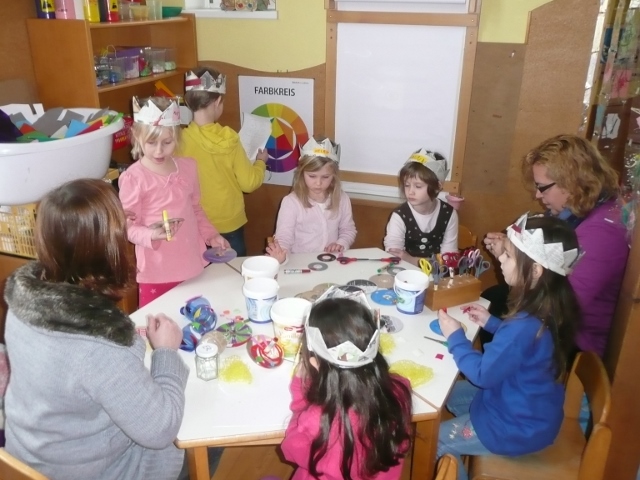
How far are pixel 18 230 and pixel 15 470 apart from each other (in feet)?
4.75

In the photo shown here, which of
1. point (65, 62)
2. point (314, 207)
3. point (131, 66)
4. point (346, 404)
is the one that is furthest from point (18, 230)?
point (346, 404)

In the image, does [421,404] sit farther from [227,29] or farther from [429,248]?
[227,29]

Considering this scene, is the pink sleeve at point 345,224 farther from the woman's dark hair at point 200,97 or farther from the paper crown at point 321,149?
the woman's dark hair at point 200,97

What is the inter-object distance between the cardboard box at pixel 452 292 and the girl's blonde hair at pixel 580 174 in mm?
543

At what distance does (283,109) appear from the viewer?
2900mm

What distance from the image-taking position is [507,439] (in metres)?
1.49

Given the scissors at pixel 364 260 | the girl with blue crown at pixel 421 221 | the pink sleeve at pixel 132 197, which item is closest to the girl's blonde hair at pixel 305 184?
the girl with blue crown at pixel 421 221

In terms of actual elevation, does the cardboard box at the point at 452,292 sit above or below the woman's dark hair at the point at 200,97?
below

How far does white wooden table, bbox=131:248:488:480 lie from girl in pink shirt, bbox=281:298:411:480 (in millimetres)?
106

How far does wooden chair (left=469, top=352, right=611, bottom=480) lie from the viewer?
4.31 feet

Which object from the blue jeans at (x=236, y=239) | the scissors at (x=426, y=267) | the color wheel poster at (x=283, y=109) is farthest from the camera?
the color wheel poster at (x=283, y=109)

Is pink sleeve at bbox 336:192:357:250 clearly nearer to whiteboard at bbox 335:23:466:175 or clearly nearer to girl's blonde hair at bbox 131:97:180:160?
whiteboard at bbox 335:23:466:175

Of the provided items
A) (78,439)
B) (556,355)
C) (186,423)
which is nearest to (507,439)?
(556,355)

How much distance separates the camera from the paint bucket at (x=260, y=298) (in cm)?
159
